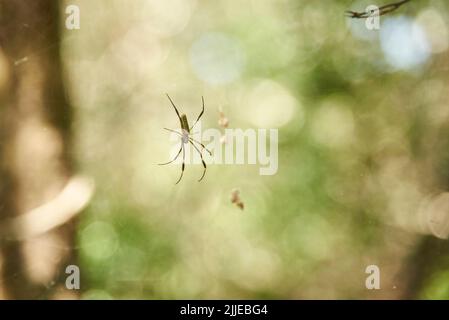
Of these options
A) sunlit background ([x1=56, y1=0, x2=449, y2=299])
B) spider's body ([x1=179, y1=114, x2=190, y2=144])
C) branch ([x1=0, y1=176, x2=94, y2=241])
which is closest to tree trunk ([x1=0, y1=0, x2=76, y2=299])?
branch ([x1=0, y1=176, x2=94, y2=241])

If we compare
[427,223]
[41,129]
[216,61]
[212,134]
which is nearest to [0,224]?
[41,129]

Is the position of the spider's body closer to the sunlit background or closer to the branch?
the sunlit background

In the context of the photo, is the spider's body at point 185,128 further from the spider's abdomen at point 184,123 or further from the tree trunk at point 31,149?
the tree trunk at point 31,149

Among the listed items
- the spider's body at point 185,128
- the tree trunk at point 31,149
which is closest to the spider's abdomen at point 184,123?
the spider's body at point 185,128

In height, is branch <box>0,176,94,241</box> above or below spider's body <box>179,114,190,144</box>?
below

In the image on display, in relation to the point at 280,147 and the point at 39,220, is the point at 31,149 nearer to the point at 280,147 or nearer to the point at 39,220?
the point at 39,220

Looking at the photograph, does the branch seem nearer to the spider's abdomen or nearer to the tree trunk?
the tree trunk

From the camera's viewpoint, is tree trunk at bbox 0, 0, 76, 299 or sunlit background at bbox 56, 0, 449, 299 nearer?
tree trunk at bbox 0, 0, 76, 299

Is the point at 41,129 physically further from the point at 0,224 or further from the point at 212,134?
the point at 212,134
